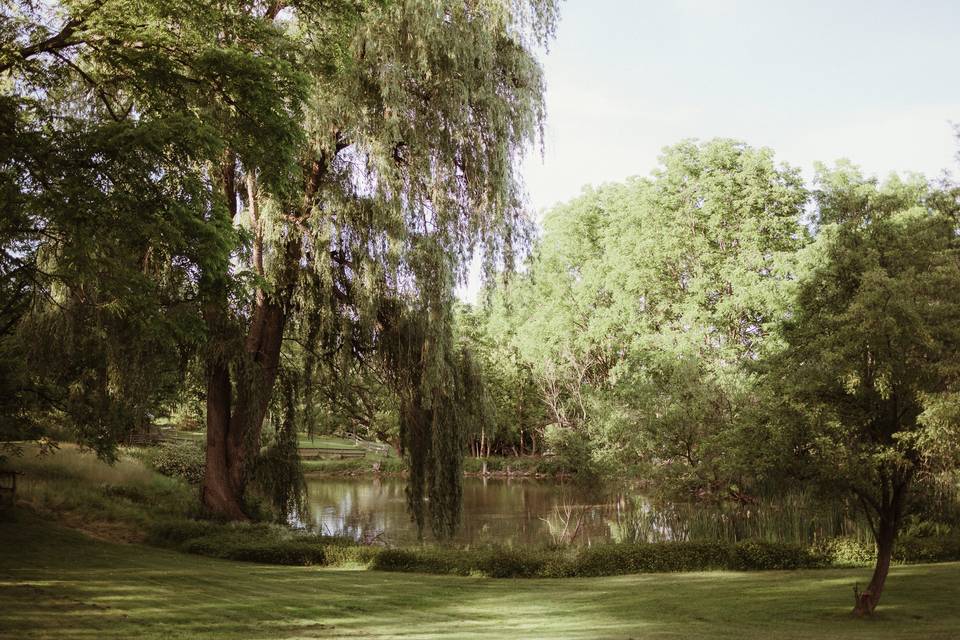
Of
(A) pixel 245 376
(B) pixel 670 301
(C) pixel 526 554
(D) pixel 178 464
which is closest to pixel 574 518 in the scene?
(C) pixel 526 554

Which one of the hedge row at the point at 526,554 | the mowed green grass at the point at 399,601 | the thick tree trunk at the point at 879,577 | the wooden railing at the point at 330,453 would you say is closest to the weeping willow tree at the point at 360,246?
the hedge row at the point at 526,554

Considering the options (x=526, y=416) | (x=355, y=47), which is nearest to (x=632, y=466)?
(x=355, y=47)

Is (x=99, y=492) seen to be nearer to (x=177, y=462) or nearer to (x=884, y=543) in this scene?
(x=177, y=462)

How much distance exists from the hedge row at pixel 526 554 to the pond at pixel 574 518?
4.54ft

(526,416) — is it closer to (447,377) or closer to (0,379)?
(447,377)

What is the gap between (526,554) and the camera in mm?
15320

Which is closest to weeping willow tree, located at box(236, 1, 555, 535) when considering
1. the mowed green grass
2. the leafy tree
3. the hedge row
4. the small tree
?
the hedge row

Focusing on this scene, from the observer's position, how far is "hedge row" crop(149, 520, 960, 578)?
14.7 meters

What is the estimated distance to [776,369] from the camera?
464 inches

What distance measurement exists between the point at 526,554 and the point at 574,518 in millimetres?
11645

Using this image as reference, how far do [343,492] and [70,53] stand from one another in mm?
26490

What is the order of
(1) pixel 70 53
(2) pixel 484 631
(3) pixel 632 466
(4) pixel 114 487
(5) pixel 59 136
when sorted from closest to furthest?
(5) pixel 59 136, (2) pixel 484 631, (1) pixel 70 53, (4) pixel 114 487, (3) pixel 632 466

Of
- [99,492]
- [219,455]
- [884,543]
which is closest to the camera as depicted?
[884,543]

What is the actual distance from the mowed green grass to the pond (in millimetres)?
3971
